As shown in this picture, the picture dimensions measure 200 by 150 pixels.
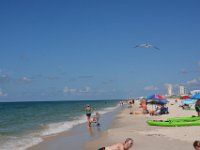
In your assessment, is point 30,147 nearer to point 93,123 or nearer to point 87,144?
point 87,144

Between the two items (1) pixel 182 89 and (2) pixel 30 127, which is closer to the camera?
(2) pixel 30 127

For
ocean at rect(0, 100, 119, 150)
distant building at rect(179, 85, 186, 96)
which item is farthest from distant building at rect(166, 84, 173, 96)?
ocean at rect(0, 100, 119, 150)

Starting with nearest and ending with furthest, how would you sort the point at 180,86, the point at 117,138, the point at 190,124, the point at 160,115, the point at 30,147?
the point at 30,147
the point at 117,138
the point at 190,124
the point at 160,115
the point at 180,86

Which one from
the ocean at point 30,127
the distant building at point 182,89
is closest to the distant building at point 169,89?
the distant building at point 182,89

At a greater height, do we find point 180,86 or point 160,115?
point 180,86

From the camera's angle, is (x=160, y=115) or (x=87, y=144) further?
(x=160, y=115)

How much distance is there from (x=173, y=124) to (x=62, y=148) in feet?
26.2

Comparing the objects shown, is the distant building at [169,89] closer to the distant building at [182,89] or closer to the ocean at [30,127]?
the distant building at [182,89]

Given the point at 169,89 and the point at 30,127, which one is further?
the point at 169,89

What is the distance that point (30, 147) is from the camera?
1688 centimetres

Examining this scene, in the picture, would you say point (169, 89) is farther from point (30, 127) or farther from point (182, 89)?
point (30, 127)

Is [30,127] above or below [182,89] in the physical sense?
below

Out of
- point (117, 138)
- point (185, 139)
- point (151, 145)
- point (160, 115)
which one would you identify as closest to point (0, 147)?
point (117, 138)

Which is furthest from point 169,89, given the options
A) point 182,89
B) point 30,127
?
point 30,127
